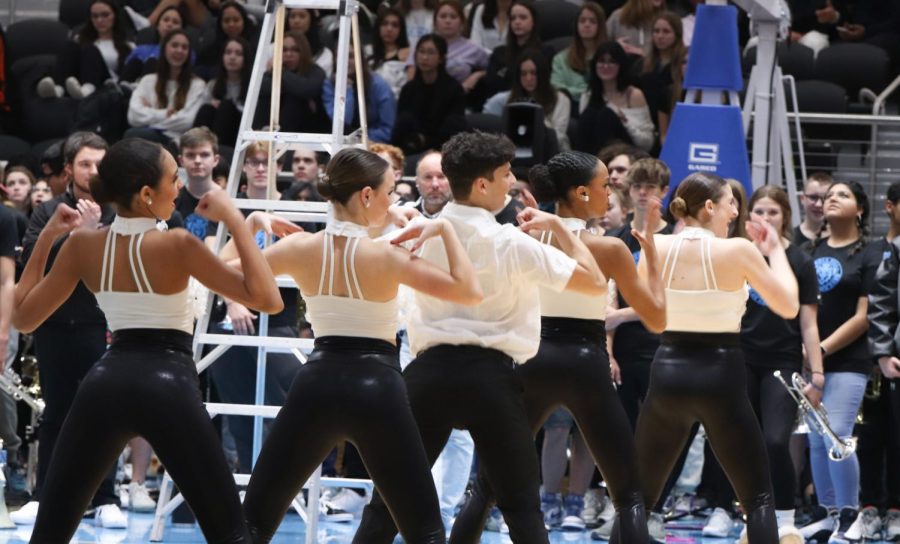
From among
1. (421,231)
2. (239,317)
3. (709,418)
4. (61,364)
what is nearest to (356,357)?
(421,231)

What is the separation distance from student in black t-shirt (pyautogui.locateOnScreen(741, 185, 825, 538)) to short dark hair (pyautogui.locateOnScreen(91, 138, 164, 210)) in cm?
372

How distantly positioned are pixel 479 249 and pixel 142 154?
115 centimetres

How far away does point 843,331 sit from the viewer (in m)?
7.98

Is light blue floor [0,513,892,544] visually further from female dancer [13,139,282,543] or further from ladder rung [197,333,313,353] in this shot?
female dancer [13,139,282,543]

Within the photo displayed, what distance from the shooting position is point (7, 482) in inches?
335

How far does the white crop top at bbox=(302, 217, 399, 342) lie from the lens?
15.6ft

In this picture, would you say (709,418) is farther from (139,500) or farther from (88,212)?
(139,500)

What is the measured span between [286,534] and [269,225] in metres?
2.94

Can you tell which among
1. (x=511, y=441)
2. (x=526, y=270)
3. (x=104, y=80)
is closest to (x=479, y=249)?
(x=526, y=270)

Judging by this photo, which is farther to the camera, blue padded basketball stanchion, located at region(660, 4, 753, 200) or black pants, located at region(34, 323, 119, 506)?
blue padded basketball stanchion, located at region(660, 4, 753, 200)

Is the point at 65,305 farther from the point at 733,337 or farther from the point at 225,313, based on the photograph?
the point at 733,337

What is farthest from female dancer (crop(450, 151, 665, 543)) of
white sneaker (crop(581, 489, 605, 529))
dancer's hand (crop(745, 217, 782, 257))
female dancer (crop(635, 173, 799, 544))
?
white sneaker (crop(581, 489, 605, 529))

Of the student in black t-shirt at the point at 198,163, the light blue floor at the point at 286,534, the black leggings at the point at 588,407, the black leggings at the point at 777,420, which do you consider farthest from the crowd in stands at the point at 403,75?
the black leggings at the point at 588,407

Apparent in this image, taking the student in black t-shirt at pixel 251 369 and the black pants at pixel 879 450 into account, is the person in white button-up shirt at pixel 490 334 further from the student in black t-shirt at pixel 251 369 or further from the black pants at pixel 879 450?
the black pants at pixel 879 450
